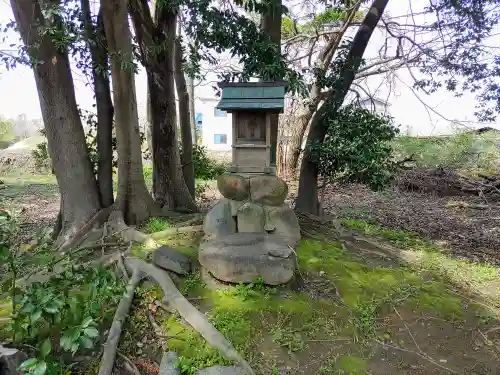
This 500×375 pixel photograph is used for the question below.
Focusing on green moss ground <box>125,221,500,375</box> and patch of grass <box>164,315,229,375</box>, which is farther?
A: green moss ground <box>125,221,500,375</box>

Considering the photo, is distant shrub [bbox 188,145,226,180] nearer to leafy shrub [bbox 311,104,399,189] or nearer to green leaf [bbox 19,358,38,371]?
leafy shrub [bbox 311,104,399,189]

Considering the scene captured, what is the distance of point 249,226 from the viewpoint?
484 cm

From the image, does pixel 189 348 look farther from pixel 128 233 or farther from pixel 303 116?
pixel 303 116

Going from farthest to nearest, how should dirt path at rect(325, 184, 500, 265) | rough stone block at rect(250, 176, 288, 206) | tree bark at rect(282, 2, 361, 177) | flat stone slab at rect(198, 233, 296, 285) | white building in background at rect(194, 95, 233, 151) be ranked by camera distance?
white building in background at rect(194, 95, 233, 151), tree bark at rect(282, 2, 361, 177), dirt path at rect(325, 184, 500, 265), rough stone block at rect(250, 176, 288, 206), flat stone slab at rect(198, 233, 296, 285)

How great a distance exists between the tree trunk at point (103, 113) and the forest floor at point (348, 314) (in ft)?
3.05

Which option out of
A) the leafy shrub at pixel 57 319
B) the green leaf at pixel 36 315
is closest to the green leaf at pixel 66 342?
the leafy shrub at pixel 57 319

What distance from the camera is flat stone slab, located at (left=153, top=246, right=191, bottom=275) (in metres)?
4.44

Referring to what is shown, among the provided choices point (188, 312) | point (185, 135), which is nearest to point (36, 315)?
point (188, 312)

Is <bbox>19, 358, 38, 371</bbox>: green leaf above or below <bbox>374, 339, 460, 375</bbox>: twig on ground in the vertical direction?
above

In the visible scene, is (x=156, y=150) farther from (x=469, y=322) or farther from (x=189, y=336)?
(x=469, y=322)

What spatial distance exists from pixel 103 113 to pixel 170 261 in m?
2.98

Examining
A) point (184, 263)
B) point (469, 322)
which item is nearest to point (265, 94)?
point (184, 263)

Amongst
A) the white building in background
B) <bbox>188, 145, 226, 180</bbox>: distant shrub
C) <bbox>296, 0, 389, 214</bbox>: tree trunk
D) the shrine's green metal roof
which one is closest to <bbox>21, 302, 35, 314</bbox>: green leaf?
the shrine's green metal roof

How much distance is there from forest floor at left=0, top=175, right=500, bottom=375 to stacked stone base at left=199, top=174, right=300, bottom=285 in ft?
0.93
